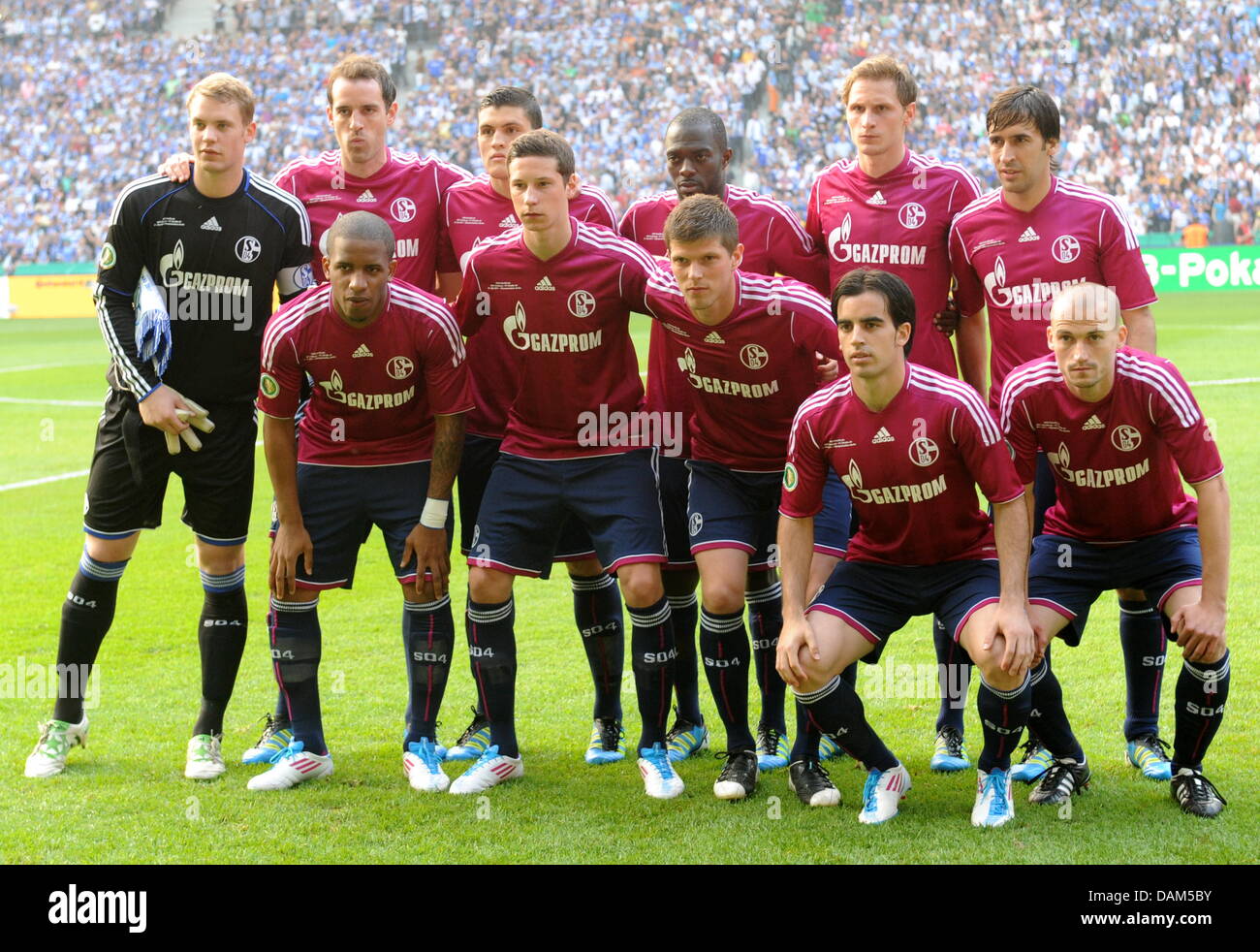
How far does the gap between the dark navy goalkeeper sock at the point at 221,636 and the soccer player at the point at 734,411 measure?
185cm

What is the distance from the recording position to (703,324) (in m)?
4.89

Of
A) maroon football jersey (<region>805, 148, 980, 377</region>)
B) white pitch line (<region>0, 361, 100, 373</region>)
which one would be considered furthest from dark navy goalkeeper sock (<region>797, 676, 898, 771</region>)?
white pitch line (<region>0, 361, 100, 373</region>)

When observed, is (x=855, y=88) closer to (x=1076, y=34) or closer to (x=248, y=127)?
(x=248, y=127)

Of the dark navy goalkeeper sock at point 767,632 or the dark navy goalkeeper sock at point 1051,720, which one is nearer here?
the dark navy goalkeeper sock at point 1051,720

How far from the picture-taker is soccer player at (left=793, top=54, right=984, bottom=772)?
17.2 ft

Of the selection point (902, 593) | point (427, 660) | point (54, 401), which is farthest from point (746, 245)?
point (54, 401)

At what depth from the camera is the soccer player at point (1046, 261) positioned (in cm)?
494

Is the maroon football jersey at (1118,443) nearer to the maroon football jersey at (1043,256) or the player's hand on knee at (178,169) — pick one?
the maroon football jersey at (1043,256)

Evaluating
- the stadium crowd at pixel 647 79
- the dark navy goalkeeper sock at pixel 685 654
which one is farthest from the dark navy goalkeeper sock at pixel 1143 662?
the stadium crowd at pixel 647 79

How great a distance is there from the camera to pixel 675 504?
5305 millimetres

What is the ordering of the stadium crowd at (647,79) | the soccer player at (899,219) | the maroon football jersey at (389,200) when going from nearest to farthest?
1. the soccer player at (899,219)
2. the maroon football jersey at (389,200)
3. the stadium crowd at (647,79)

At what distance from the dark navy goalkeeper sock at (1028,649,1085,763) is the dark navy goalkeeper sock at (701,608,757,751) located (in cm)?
102

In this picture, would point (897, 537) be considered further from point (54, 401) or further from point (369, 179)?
point (54, 401)

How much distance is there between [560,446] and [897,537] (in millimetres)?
1286
